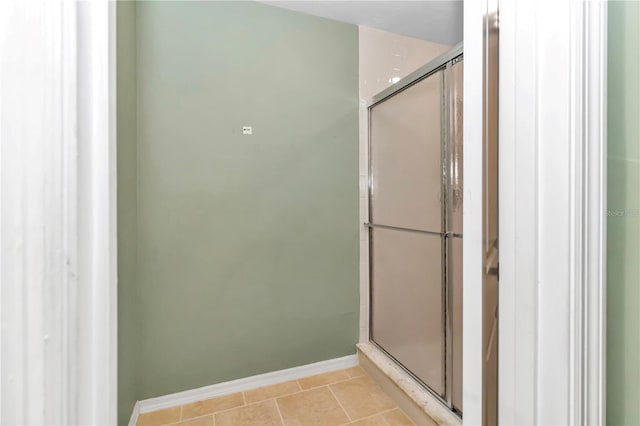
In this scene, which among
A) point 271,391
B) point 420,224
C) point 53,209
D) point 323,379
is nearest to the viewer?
point 53,209

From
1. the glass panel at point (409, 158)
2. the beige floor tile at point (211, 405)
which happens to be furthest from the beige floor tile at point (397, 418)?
the glass panel at point (409, 158)

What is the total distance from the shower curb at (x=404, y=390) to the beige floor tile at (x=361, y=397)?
0.14 feet

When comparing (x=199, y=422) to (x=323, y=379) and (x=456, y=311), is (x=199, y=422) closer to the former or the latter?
(x=323, y=379)

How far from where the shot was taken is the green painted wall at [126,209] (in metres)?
1.12

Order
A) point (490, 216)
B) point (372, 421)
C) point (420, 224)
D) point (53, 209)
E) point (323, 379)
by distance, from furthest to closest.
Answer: point (323, 379) → point (420, 224) → point (372, 421) → point (490, 216) → point (53, 209)

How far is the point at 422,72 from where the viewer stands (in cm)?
145

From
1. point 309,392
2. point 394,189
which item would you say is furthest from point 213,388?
point 394,189

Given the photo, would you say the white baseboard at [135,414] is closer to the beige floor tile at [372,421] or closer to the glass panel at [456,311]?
the beige floor tile at [372,421]

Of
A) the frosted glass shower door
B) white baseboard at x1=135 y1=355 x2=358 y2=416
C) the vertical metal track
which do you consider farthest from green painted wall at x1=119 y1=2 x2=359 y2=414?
the vertical metal track

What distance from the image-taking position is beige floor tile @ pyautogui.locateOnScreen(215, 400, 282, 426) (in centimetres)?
141

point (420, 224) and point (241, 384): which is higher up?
point (420, 224)

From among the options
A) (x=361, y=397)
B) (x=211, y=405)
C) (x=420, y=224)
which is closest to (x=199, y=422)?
(x=211, y=405)

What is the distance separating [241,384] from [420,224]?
4.47 ft

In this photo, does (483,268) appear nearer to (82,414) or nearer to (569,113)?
(569,113)
